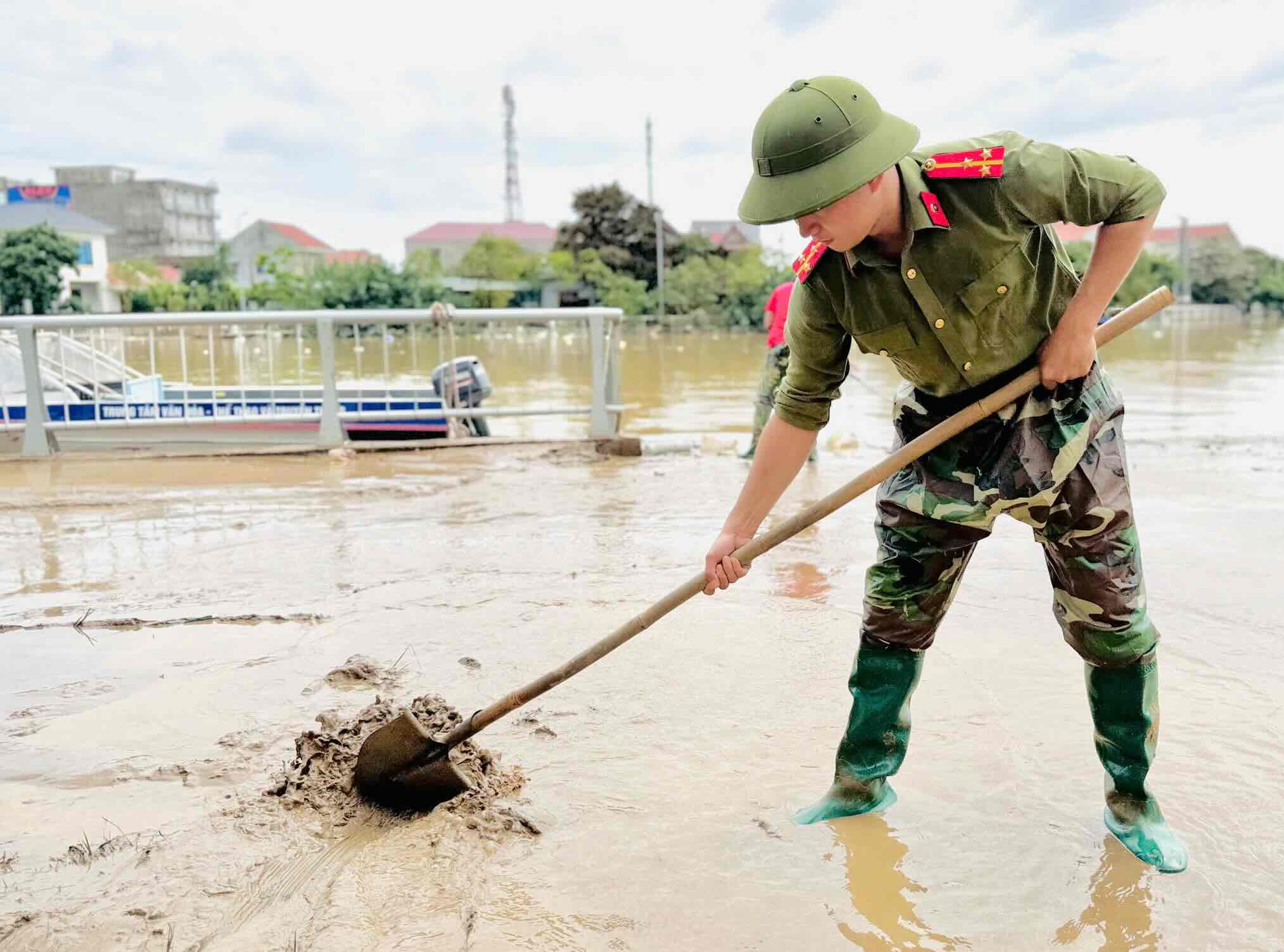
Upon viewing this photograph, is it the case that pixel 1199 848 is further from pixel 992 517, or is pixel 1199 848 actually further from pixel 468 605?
pixel 468 605

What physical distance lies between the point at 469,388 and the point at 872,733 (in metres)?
7.12

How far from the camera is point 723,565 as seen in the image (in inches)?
98.2

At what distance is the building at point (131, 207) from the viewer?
8275cm

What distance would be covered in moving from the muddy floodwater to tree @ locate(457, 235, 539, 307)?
4987 cm

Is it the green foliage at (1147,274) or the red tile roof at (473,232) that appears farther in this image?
the red tile roof at (473,232)

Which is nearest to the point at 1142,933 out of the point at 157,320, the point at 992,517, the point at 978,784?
the point at 978,784

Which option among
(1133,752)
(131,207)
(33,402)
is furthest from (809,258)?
(131,207)

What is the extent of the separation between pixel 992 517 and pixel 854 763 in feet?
2.31

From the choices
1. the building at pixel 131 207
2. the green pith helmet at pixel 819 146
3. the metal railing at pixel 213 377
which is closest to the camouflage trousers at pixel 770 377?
the metal railing at pixel 213 377

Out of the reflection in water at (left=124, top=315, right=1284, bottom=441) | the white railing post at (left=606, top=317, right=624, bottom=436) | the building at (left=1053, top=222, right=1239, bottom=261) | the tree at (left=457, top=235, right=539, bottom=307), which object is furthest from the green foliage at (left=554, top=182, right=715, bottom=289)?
the white railing post at (left=606, top=317, right=624, bottom=436)

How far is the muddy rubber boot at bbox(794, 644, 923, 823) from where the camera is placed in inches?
100

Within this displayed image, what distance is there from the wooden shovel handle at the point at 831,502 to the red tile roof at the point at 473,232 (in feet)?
240

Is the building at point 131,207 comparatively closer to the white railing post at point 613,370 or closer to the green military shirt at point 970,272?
the white railing post at point 613,370

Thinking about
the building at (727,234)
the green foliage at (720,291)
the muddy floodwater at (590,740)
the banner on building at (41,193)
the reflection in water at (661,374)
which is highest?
the banner on building at (41,193)
